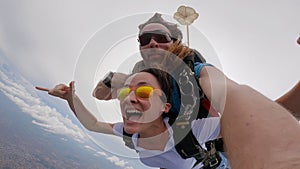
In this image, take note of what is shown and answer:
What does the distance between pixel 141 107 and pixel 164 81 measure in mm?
201

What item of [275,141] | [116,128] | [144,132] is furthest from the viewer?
[116,128]

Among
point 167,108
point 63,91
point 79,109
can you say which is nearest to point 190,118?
point 167,108

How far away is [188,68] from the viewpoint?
4.46 ft

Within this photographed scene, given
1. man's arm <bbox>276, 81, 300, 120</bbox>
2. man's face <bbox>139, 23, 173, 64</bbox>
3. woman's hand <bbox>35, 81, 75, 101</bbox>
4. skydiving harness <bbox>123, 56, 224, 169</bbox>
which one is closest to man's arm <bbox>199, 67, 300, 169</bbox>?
skydiving harness <bbox>123, 56, 224, 169</bbox>

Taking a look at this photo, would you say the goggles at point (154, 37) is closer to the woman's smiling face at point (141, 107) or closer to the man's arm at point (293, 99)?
the woman's smiling face at point (141, 107)

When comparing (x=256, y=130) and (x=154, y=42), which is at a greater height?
(x=256, y=130)

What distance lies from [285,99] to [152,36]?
3.22 ft

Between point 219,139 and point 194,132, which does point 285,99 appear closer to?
point 219,139

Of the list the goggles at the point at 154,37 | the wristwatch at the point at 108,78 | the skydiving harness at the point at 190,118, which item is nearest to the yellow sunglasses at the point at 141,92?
the skydiving harness at the point at 190,118

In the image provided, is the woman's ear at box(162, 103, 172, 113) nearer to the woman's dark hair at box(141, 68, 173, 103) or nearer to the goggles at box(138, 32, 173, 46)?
the woman's dark hair at box(141, 68, 173, 103)

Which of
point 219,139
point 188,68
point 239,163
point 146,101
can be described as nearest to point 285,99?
point 219,139

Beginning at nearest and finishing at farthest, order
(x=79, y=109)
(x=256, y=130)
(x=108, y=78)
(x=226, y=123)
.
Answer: (x=256, y=130), (x=226, y=123), (x=108, y=78), (x=79, y=109)

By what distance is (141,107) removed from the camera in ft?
4.84

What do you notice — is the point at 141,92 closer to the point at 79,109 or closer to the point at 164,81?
the point at 164,81
